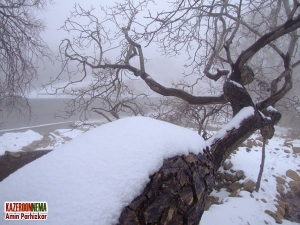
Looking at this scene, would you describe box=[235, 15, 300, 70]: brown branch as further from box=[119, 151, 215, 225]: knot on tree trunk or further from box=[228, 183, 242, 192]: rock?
box=[228, 183, 242, 192]: rock

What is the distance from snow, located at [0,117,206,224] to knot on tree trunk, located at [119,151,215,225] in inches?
2.7

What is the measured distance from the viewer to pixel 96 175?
101 cm

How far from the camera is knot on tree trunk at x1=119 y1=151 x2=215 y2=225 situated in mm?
1095

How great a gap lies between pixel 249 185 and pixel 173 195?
3932 millimetres

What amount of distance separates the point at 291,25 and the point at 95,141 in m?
2.85

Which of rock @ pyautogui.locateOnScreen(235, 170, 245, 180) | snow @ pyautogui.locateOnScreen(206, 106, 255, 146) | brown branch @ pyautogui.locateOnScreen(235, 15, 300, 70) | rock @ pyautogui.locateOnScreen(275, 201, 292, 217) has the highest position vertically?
brown branch @ pyautogui.locateOnScreen(235, 15, 300, 70)

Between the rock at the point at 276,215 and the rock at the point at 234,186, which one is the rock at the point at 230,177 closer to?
the rock at the point at 234,186

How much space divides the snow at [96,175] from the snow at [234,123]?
100 cm

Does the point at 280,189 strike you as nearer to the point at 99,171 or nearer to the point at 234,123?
the point at 234,123

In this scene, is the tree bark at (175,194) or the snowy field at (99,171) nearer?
the snowy field at (99,171)

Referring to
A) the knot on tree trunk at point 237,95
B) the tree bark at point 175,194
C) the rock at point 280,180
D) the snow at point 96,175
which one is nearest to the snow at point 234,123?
the knot on tree trunk at point 237,95

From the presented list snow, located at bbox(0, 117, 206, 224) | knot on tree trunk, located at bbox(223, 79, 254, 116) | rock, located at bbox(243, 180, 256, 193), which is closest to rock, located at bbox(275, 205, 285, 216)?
rock, located at bbox(243, 180, 256, 193)

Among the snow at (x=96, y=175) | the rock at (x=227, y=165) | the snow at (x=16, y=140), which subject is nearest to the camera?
the snow at (x=96, y=175)

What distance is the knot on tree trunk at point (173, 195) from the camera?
1.09 meters
